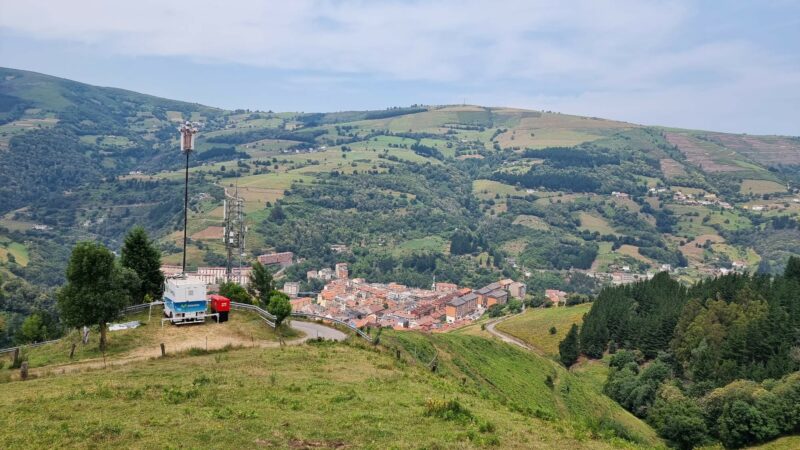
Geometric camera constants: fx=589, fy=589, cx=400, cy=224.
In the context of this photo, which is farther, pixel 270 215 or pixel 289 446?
pixel 270 215

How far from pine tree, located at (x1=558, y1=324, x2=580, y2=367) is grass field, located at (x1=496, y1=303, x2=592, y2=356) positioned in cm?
314

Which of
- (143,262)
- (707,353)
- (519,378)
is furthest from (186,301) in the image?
(707,353)

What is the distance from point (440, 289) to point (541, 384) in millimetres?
114355

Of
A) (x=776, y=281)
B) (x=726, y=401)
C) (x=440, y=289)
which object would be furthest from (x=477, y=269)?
(x=726, y=401)

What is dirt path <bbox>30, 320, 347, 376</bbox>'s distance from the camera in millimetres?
26619

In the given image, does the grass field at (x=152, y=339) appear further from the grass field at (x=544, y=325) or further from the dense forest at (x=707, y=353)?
the grass field at (x=544, y=325)

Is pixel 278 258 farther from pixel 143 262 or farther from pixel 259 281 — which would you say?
pixel 143 262

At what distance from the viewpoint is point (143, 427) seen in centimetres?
1736

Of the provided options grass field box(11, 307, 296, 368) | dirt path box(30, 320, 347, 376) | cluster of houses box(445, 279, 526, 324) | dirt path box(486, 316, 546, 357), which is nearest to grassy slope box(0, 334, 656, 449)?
dirt path box(30, 320, 347, 376)

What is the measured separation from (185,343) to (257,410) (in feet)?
43.6

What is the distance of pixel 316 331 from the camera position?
37500mm

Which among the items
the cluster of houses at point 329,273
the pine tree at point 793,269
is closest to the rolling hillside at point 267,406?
the pine tree at point 793,269

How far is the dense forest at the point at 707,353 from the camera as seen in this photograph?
47.2 meters

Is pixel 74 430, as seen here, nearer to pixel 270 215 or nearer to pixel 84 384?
pixel 84 384
